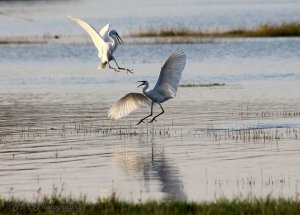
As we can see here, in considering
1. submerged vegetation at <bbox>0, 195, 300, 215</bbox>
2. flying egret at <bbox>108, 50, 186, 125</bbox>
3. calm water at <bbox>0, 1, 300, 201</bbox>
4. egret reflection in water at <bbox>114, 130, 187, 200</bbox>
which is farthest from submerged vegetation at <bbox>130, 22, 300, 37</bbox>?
submerged vegetation at <bbox>0, 195, 300, 215</bbox>

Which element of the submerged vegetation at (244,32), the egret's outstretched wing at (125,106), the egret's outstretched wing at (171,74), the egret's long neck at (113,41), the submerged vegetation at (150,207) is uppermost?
the submerged vegetation at (244,32)

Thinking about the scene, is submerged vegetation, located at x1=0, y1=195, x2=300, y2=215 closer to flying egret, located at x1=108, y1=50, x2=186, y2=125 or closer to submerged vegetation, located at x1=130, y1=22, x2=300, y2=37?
flying egret, located at x1=108, y1=50, x2=186, y2=125

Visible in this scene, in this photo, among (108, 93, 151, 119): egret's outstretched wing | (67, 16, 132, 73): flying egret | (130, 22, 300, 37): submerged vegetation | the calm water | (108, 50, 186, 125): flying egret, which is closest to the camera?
the calm water

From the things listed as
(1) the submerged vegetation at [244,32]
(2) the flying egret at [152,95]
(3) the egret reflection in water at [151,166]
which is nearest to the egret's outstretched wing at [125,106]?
(2) the flying egret at [152,95]

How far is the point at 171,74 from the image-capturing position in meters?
18.2

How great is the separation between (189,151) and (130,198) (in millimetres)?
4137

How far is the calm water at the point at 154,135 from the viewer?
42.1ft

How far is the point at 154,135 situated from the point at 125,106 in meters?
0.88

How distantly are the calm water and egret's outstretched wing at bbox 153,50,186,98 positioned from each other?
0.77m

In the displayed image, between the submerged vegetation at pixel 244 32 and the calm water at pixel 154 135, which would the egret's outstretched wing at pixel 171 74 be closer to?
the calm water at pixel 154 135

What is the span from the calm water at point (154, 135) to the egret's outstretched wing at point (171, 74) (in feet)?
2.52

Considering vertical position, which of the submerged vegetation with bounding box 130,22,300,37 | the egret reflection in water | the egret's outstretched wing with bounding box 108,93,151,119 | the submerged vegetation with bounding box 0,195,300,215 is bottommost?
the submerged vegetation with bounding box 0,195,300,215

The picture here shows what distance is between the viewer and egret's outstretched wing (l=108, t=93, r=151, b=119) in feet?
60.8

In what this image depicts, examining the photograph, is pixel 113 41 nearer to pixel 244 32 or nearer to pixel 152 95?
pixel 152 95
